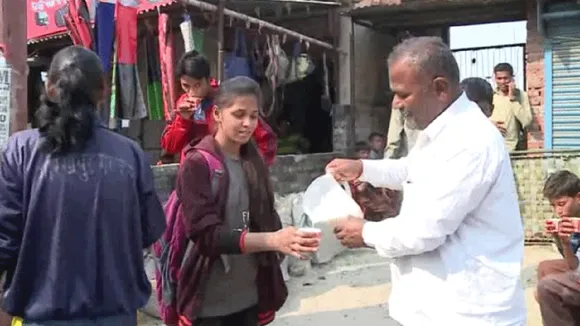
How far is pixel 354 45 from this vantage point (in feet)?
34.1

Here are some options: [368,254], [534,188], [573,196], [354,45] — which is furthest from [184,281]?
[354,45]

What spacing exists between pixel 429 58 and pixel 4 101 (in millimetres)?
2304

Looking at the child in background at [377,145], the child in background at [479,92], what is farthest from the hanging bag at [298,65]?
the child in background at [479,92]

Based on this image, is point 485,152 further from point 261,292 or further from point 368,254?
point 368,254

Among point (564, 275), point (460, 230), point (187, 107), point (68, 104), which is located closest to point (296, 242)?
point (460, 230)

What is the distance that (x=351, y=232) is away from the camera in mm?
2582

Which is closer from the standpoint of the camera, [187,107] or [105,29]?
[187,107]

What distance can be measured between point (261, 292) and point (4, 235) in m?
1.08

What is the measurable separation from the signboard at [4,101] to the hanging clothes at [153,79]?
4.84m

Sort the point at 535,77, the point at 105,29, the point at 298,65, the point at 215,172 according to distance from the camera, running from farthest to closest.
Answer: the point at 298,65 < the point at 535,77 < the point at 105,29 < the point at 215,172

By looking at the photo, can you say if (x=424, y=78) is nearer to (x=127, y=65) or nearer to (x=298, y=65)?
(x=127, y=65)

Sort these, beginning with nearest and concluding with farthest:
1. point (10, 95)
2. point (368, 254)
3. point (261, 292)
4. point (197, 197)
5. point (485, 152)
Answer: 1. point (485, 152)
2. point (197, 197)
3. point (261, 292)
4. point (10, 95)
5. point (368, 254)

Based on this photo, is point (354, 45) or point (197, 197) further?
point (354, 45)

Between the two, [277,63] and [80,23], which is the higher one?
[80,23]
